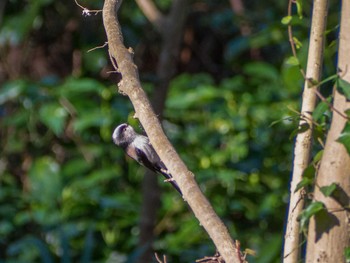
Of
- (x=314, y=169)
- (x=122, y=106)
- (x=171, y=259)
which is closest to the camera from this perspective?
(x=314, y=169)

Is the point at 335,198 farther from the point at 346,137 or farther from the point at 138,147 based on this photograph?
the point at 138,147

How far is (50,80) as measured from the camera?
173 inches

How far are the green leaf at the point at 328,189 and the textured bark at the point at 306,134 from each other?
0.50 feet

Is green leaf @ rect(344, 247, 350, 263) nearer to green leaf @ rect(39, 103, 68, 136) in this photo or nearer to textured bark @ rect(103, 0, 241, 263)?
textured bark @ rect(103, 0, 241, 263)

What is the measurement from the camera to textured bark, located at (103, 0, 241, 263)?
1544 mm

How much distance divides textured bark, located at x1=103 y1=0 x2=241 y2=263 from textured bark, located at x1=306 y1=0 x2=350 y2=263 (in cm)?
29

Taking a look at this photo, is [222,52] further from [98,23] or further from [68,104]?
[68,104]

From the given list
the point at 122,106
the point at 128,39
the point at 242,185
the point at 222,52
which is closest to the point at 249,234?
the point at 242,185

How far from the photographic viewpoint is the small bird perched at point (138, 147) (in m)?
2.66

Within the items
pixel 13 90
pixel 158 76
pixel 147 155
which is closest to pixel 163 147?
pixel 147 155

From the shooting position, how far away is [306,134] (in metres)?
1.94

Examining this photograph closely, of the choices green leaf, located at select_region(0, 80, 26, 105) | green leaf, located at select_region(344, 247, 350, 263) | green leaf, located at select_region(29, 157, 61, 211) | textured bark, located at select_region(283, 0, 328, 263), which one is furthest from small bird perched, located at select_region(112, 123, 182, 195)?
green leaf, located at select_region(29, 157, 61, 211)

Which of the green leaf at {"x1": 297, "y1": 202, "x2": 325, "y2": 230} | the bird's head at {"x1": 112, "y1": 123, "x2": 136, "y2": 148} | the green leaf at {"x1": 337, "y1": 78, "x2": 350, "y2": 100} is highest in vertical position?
the bird's head at {"x1": 112, "y1": 123, "x2": 136, "y2": 148}

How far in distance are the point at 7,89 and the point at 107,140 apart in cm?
61
